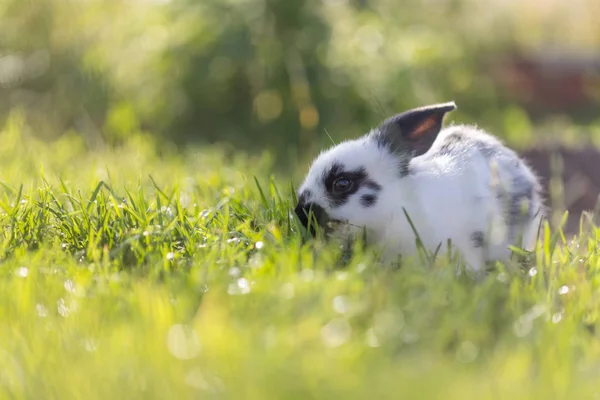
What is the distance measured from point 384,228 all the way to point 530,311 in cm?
97

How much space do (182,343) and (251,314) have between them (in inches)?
13.4

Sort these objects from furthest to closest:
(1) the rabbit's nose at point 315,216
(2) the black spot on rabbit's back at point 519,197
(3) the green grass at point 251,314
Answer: (2) the black spot on rabbit's back at point 519,197
(1) the rabbit's nose at point 315,216
(3) the green grass at point 251,314

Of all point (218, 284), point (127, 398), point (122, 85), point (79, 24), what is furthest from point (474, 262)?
point (79, 24)

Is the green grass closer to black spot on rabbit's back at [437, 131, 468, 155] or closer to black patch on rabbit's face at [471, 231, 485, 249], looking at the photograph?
black patch on rabbit's face at [471, 231, 485, 249]

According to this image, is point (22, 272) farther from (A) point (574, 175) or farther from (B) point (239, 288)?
(A) point (574, 175)

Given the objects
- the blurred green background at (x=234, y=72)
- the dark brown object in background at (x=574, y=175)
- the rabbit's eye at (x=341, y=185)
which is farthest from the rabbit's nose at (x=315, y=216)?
the blurred green background at (x=234, y=72)

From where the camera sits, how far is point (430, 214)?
326cm

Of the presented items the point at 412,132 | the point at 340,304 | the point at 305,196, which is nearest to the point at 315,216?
the point at 305,196

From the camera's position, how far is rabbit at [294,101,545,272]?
3.24 m

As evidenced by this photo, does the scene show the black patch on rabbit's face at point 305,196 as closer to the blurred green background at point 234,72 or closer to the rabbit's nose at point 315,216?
the rabbit's nose at point 315,216

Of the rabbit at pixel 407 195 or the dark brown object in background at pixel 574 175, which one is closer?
the rabbit at pixel 407 195

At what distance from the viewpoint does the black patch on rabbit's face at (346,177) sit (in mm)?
3277

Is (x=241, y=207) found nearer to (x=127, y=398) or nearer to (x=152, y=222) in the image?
(x=152, y=222)

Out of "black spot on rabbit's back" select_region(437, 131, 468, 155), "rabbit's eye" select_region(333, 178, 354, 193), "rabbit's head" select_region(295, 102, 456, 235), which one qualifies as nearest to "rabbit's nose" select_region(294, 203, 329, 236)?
"rabbit's head" select_region(295, 102, 456, 235)
